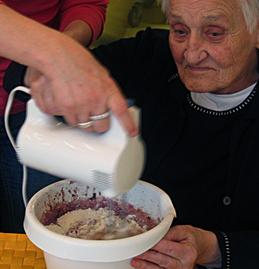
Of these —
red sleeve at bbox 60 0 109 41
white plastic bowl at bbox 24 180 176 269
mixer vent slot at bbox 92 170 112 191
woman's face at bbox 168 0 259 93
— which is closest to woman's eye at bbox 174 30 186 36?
woman's face at bbox 168 0 259 93

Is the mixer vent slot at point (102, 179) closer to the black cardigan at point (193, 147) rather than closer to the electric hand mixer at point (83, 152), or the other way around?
the electric hand mixer at point (83, 152)

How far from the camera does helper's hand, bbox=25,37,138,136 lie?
30.7 inches

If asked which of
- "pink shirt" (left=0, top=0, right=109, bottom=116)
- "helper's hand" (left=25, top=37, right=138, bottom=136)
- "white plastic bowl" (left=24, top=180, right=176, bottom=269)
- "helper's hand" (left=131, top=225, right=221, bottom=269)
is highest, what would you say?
"helper's hand" (left=25, top=37, right=138, bottom=136)

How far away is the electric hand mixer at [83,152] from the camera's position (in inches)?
32.3

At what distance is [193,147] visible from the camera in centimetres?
130

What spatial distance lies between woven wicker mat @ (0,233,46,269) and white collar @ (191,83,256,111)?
0.52 metres

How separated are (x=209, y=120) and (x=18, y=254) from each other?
0.52m

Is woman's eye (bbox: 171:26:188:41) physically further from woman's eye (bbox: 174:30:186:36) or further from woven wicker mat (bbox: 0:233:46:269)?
woven wicker mat (bbox: 0:233:46:269)

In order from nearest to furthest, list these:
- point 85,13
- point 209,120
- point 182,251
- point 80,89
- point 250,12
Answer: point 80,89
point 182,251
point 250,12
point 209,120
point 85,13

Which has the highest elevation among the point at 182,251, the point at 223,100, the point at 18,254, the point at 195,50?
the point at 195,50

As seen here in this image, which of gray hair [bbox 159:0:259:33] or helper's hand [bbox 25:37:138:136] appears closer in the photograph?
helper's hand [bbox 25:37:138:136]

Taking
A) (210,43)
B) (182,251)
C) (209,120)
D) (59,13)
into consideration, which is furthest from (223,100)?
(59,13)

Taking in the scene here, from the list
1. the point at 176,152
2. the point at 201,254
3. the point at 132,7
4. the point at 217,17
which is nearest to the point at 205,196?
the point at 176,152

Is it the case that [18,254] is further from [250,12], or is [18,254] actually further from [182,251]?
[250,12]
